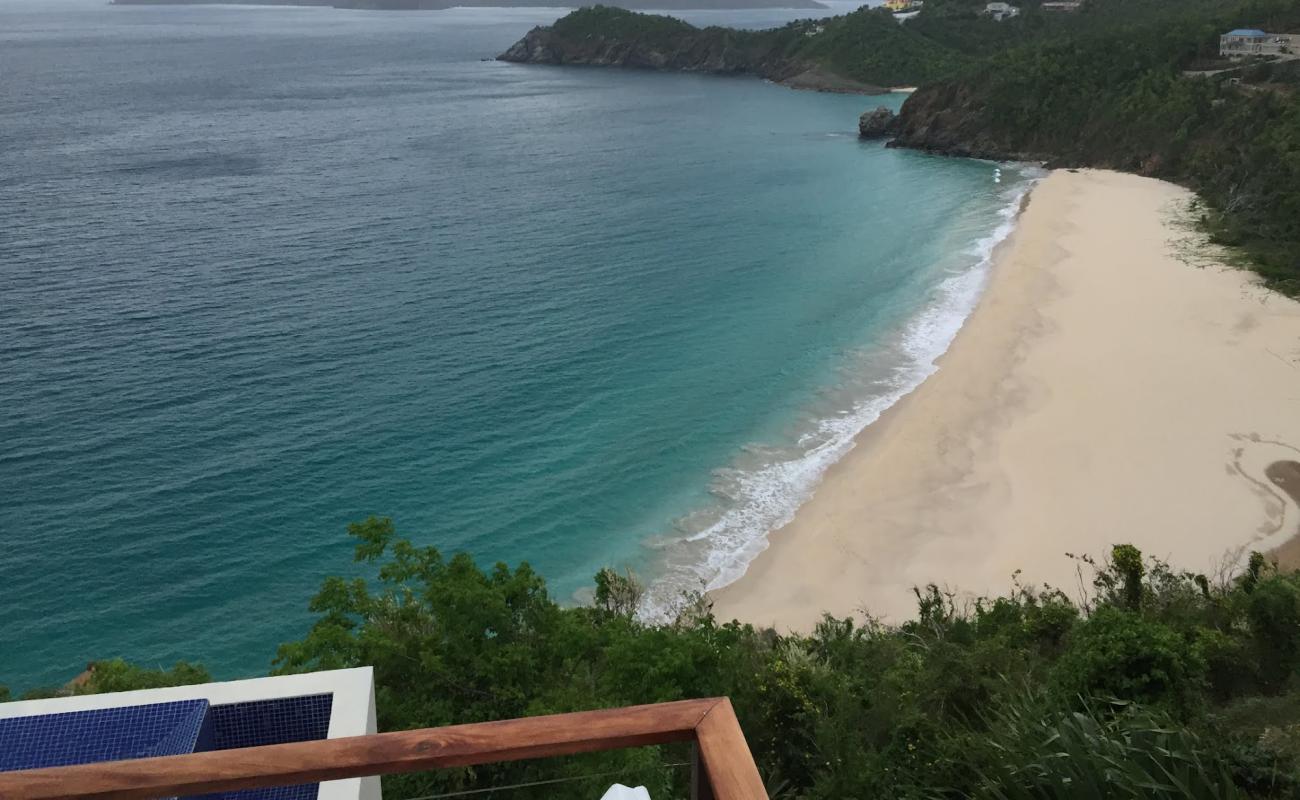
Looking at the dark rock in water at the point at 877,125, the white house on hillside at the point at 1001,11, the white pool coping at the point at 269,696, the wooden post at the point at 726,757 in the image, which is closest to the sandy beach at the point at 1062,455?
the white pool coping at the point at 269,696

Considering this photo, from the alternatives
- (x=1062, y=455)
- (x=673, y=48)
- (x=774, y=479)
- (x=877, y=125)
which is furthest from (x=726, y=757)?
(x=673, y=48)

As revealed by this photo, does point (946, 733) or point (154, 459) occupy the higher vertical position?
point (946, 733)

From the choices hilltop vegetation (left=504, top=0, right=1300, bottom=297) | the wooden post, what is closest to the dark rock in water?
A: hilltop vegetation (left=504, top=0, right=1300, bottom=297)

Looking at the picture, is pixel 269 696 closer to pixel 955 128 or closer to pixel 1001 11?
pixel 955 128

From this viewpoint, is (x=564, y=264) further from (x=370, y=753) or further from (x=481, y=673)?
(x=370, y=753)

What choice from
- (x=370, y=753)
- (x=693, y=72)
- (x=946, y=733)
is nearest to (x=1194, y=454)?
(x=946, y=733)

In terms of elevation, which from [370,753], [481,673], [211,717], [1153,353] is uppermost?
[370,753]
